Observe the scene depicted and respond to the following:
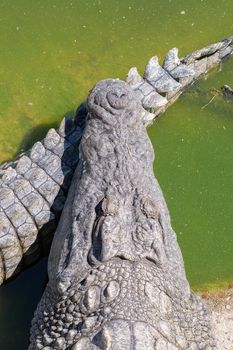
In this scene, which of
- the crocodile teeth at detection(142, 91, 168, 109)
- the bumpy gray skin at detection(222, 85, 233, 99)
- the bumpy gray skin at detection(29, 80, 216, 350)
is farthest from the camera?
the bumpy gray skin at detection(222, 85, 233, 99)

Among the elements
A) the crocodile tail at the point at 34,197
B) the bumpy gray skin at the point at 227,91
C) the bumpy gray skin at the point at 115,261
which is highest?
the bumpy gray skin at the point at 227,91

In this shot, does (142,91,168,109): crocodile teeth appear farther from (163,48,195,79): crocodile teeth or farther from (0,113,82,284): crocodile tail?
(0,113,82,284): crocodile tail

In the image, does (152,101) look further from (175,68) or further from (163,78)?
(175,68)

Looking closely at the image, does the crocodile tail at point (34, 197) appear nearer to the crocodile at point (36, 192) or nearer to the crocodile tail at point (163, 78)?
the crocodile at point (36, 192)

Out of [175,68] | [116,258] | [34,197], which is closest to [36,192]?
[34,197]

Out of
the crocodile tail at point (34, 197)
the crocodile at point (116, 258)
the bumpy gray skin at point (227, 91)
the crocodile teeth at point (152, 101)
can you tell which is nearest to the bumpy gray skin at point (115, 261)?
the crocodile at point (116, 258)

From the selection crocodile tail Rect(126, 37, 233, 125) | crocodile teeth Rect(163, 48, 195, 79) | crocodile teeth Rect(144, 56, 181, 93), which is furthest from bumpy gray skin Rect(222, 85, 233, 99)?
crocodile teeth Rect(144, 56, 181, 93)
